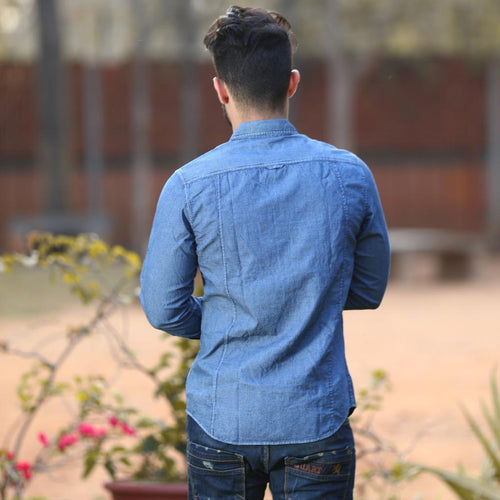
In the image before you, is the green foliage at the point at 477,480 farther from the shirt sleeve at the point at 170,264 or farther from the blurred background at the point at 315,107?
the blurred background at the point at 315,107

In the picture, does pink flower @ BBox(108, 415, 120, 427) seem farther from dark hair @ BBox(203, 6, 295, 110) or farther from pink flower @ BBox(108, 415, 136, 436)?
dark hair @ BBox(203, 6, 295, 110)

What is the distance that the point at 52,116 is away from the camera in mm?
11898

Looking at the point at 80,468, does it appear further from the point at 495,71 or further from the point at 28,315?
the point at 495,71

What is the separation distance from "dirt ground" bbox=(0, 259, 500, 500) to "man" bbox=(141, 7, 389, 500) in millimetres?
1577

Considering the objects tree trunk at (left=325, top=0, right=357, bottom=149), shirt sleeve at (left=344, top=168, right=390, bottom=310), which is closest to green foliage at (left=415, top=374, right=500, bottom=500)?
shirt sleeve at (left=344, top=168, right=390, bottom=310)

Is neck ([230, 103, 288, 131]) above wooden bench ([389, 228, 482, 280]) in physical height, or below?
above

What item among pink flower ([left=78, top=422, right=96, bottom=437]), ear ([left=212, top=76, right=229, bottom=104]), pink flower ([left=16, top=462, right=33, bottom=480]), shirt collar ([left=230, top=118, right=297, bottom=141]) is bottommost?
pink flower ([left=16, top=462, right=33, bottom=480])

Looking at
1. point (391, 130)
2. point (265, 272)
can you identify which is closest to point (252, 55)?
point (265, 272)

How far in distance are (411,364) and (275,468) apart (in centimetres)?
480

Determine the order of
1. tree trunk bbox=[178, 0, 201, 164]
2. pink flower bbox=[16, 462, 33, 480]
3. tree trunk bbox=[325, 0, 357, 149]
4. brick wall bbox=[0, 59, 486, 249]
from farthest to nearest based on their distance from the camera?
brick wall bbox=[0, 59, 486, 249]
tree trunk bbox=[178, 0, 201, 164]
tree trunk bbox=[325, 0, 357, 149]
pink flower bbox=[16, 462, 33, 480]

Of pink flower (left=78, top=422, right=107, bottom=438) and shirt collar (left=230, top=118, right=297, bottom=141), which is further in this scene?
pink flower (left=78, top=422, right=107, bottom=438)

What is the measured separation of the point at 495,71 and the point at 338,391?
13.0 meters

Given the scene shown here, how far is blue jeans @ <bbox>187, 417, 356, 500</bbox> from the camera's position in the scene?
1.59 m

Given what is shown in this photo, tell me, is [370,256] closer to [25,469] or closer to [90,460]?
[90,460]
